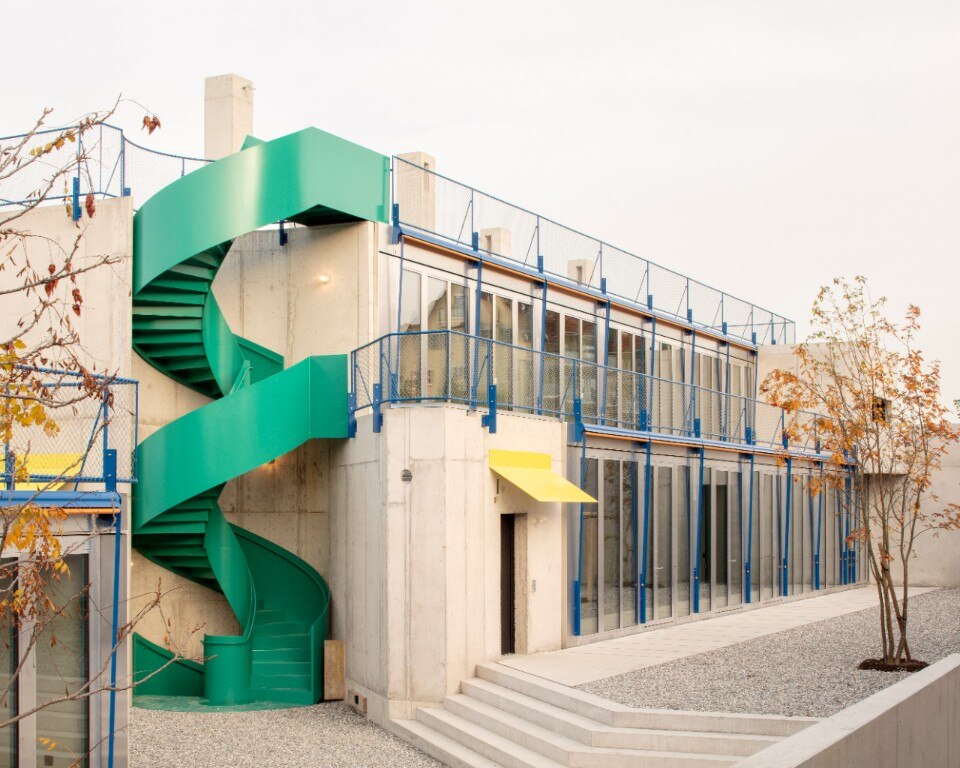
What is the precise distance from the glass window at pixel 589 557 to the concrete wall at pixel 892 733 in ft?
26.2

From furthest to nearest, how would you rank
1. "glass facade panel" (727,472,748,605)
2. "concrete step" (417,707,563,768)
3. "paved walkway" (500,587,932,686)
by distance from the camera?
1. "glass facade panel" (727,472,748,605)
2. "paved walkway" (500,587,932,686)
3. "concrete step" (417,707,563,768)

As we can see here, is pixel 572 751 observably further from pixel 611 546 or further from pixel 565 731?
pixel 611 546

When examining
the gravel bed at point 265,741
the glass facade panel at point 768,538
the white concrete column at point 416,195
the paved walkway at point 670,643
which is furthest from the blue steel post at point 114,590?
the glass facade panel at point 768,538

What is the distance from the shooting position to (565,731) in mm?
12984

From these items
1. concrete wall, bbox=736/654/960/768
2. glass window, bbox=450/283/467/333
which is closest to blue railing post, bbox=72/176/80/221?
glass window, bbox=450/283/467/333

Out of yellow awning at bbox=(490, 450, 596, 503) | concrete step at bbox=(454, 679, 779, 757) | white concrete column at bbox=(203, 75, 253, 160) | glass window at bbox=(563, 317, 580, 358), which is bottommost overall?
concrete step at bbox=(454, 679, 779, 757)

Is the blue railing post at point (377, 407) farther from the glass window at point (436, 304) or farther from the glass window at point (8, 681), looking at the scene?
the glass window at point (8, 681)

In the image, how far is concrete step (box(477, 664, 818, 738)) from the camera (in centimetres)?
1206

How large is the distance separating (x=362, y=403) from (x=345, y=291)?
228cm

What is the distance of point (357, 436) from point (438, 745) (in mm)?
4850

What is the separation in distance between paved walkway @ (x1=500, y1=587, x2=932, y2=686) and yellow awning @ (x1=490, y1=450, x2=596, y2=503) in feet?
7.21

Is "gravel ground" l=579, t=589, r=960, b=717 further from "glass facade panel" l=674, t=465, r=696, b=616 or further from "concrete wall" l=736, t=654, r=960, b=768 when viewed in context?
"concrete wall" l=736, t=654, r=960, b=768

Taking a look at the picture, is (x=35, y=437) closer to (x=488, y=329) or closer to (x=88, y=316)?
(x=88, y=316)

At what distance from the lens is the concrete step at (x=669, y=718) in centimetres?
1206
